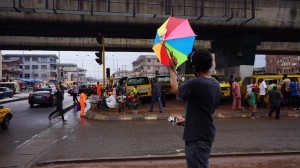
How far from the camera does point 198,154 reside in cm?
348

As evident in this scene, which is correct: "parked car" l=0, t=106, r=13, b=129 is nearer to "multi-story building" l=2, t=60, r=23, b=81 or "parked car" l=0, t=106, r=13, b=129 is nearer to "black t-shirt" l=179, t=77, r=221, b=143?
"black t-shirt" l=179, t=77, r=221, b=143

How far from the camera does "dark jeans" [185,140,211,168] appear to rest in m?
3.48

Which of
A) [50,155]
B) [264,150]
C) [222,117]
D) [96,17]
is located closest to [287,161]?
[264,150]

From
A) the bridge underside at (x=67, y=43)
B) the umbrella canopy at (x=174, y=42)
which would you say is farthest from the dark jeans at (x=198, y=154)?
the bridge underside at (x=67, y=43)

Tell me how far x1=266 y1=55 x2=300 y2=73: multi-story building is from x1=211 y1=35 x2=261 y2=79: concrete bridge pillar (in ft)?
246

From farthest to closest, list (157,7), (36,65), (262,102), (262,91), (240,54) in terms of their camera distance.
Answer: (36,65) → (240,54) → (157,7) → (262,102) → (262,91)

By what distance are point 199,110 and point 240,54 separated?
65.8ft

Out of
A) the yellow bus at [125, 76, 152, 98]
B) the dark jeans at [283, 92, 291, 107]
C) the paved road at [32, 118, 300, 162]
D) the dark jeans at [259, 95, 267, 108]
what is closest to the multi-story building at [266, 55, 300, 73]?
the yellow bus at [125, 76, 152, 98]

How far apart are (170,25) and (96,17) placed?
49.0 feet

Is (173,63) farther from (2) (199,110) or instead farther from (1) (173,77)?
(2) (199,110)

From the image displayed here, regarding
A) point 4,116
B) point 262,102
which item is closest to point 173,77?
point 4,116

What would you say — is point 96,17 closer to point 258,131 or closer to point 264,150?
point 258,131

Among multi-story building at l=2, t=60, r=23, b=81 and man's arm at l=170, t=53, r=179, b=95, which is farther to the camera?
multi-story building at l=2, t=60, r=23, b=81

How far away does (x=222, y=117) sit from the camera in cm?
1652
